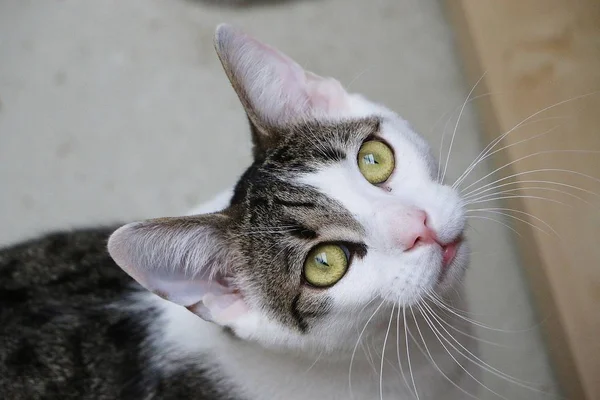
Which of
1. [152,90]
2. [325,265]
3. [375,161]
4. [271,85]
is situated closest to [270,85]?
[271,85]

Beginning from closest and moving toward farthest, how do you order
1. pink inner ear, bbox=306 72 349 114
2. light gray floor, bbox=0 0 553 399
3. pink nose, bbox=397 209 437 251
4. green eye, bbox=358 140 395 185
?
1. pink nose, bbox=397 209 437 251
2. green eye, bbox=358 140 395 185
3. pink inner ear, bbox=306 72 349 114
4. light gray floor, bbox=0 0 553 399

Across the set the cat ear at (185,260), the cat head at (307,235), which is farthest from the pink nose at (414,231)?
the cat ear at (185,260)

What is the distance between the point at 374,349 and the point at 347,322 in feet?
0.48

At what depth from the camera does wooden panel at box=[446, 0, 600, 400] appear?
1571 millimetres

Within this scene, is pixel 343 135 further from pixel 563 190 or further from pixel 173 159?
pixel 173 159

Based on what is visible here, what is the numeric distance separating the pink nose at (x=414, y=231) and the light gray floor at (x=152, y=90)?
3.47ft

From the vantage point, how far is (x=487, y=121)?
190cm

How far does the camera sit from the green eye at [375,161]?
110cm

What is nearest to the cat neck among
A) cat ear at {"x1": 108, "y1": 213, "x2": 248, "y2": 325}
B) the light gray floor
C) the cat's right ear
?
cat ear at {"x1": 108, "y1": 213, "x2": 248, "y2": 325}

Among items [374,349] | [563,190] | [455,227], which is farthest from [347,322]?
[563,190]

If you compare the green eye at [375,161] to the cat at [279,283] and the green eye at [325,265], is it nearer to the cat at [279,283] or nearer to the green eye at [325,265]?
the cat at [279,283]

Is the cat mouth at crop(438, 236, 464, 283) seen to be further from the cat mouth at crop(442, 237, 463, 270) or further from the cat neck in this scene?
the cat neck

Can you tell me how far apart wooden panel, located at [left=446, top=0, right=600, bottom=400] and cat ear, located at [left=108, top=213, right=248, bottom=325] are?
0.93 meters

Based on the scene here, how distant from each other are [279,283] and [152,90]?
140cm
